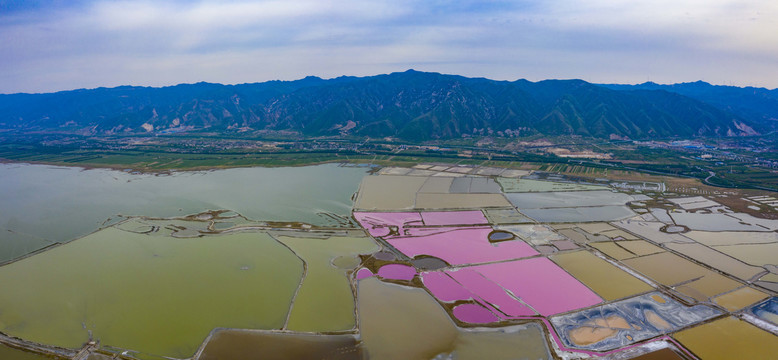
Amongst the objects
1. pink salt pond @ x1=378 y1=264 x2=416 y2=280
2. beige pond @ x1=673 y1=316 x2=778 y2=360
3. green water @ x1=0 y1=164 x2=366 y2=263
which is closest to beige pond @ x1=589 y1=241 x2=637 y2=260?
beige pond @ x1=673 y1=316 x2=778 y2=360

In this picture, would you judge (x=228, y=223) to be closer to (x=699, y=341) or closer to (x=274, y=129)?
(x=699, y=341)

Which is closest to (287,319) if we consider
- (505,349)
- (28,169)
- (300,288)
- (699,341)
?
(300,288)

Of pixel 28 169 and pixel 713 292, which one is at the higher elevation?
pixel 28 169

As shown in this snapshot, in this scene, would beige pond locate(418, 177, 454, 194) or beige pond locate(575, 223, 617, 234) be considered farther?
beige pond locate(418, 177, 454, 194)

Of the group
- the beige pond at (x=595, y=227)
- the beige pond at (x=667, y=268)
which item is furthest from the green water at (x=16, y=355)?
the beige pond at (x=595, y=227)

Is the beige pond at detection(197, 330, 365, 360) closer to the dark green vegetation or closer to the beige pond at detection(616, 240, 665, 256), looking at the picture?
the beige pond at detection(616, 240, 665, 256)

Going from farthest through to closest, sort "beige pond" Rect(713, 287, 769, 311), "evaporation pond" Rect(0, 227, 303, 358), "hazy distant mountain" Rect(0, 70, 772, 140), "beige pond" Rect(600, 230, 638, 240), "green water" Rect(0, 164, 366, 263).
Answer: "hazy distant mountain" Rect(0, 70, 772, 140), "green water" Rect(0, 164, 366, 263), "beige pond" Rect(600, 230, 638, 240), "beige pond" Rect(713, 287, 769, 311), "evaporation pond" Rect(0, 227, 303, 358)
